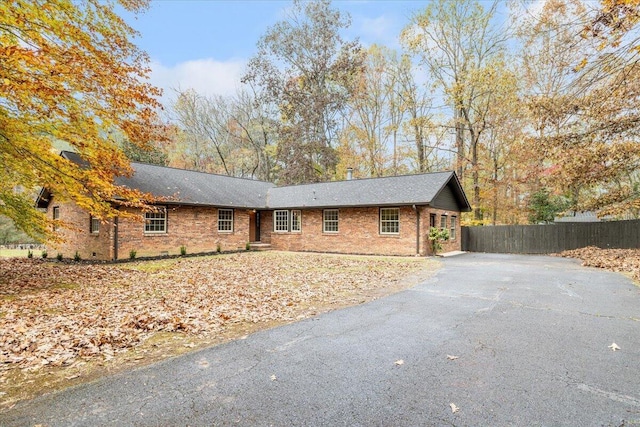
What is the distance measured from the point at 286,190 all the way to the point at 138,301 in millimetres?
17101

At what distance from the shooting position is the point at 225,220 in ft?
65.6

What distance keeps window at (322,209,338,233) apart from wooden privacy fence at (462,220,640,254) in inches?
334

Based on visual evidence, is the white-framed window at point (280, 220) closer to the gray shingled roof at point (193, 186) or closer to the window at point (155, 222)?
the gray shingled roof at point (193, 186)

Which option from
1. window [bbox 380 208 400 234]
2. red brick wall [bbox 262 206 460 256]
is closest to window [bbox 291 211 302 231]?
red brick wall [bbox 262 206 460 256]

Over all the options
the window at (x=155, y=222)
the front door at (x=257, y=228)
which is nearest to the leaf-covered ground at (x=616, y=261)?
the front door at (x=257, y=228)

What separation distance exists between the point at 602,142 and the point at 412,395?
13.8m

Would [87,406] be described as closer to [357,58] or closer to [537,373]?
[537,373]

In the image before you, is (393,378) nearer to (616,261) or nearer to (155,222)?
(616,261)

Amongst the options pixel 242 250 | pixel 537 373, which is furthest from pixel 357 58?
pixel 537 373

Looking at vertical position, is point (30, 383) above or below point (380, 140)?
below

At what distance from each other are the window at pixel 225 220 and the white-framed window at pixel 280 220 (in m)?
3.19

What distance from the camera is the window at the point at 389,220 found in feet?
58.6

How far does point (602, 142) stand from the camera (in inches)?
492

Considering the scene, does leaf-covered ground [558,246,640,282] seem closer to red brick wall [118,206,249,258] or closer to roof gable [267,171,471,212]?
roof gable [267,171,471,212]
